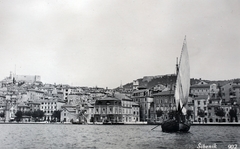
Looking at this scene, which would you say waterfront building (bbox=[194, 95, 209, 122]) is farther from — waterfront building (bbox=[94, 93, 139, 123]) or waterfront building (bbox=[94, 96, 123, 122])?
waterfront building (bbox=[94, 96, 123, 122])

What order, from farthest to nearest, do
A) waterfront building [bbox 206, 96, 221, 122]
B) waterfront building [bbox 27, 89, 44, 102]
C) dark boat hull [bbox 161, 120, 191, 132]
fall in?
waterfront building [bbox 27, 89, 44, 102] < waterfront building [bbox 206, 96, 221, 122] < dark boat hull [bbox 161, 120, 191, 132]

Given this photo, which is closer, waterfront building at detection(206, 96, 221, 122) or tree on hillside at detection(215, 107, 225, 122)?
tree on hillside at detection(215, 107, 225, 122)

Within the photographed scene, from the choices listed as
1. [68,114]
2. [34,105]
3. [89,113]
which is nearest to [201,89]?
[89,113]

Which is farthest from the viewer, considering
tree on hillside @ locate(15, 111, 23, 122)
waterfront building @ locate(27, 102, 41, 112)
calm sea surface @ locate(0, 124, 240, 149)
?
waterfront building @ locate(27, 102, 41, 112)

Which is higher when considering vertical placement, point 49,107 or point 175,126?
point 49,107

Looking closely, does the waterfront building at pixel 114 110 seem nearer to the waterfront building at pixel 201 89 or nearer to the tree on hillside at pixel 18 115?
the waterfront building at pixel 201 89

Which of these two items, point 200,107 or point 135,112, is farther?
point 135,112

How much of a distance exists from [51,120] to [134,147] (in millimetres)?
64546

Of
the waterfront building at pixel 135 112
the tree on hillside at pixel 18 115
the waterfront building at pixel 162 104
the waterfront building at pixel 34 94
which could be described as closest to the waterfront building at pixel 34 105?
the tree on hillside at pixel 18 115

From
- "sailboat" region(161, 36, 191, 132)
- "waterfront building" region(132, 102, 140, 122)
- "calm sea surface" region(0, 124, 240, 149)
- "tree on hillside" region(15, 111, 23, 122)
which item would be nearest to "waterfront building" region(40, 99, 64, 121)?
"tree on hillside" region(15, 111, 23, 122)

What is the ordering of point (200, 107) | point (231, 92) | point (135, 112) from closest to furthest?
1. point (200, 107)
2. point (231, 92)
3. point (135, 112)

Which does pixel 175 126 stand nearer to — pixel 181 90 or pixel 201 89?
pixel 181 90

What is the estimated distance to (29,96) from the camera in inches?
3910

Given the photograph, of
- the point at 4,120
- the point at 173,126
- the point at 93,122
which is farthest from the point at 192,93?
the point at 4,120
